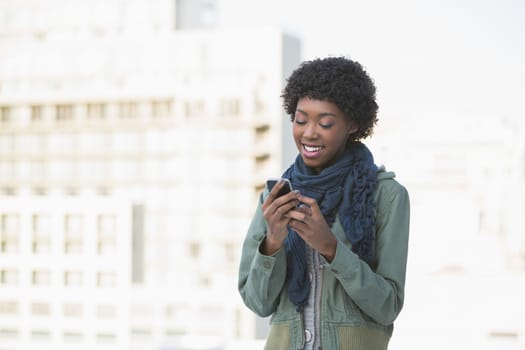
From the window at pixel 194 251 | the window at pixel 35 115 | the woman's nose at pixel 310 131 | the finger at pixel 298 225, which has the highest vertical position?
the window at pixel 35 115

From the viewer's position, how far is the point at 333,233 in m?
0.89

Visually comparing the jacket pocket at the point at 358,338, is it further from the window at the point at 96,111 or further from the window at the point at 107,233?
the window at the point at 96,111

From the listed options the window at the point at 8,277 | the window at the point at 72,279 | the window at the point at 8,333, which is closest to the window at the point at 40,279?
the window at the point at 72,279

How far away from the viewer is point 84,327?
73.4 feet

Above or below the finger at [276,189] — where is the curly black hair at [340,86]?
above

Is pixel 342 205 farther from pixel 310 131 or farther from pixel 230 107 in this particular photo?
pixel 230 107

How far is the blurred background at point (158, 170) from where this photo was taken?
22875 mm

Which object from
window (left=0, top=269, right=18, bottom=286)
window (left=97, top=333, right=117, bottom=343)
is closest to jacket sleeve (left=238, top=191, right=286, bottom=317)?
window (left=97, top=333, right=117, bottom=343)

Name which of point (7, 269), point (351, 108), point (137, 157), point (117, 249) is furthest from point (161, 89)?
point (351, 108)

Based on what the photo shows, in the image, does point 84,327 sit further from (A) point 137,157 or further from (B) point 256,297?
(B) point 256,297

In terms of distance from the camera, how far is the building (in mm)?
22875

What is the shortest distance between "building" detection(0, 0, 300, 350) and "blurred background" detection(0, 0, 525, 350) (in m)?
0.05

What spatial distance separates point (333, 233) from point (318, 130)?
5.2 inches

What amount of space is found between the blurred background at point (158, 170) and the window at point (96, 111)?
0.05m
